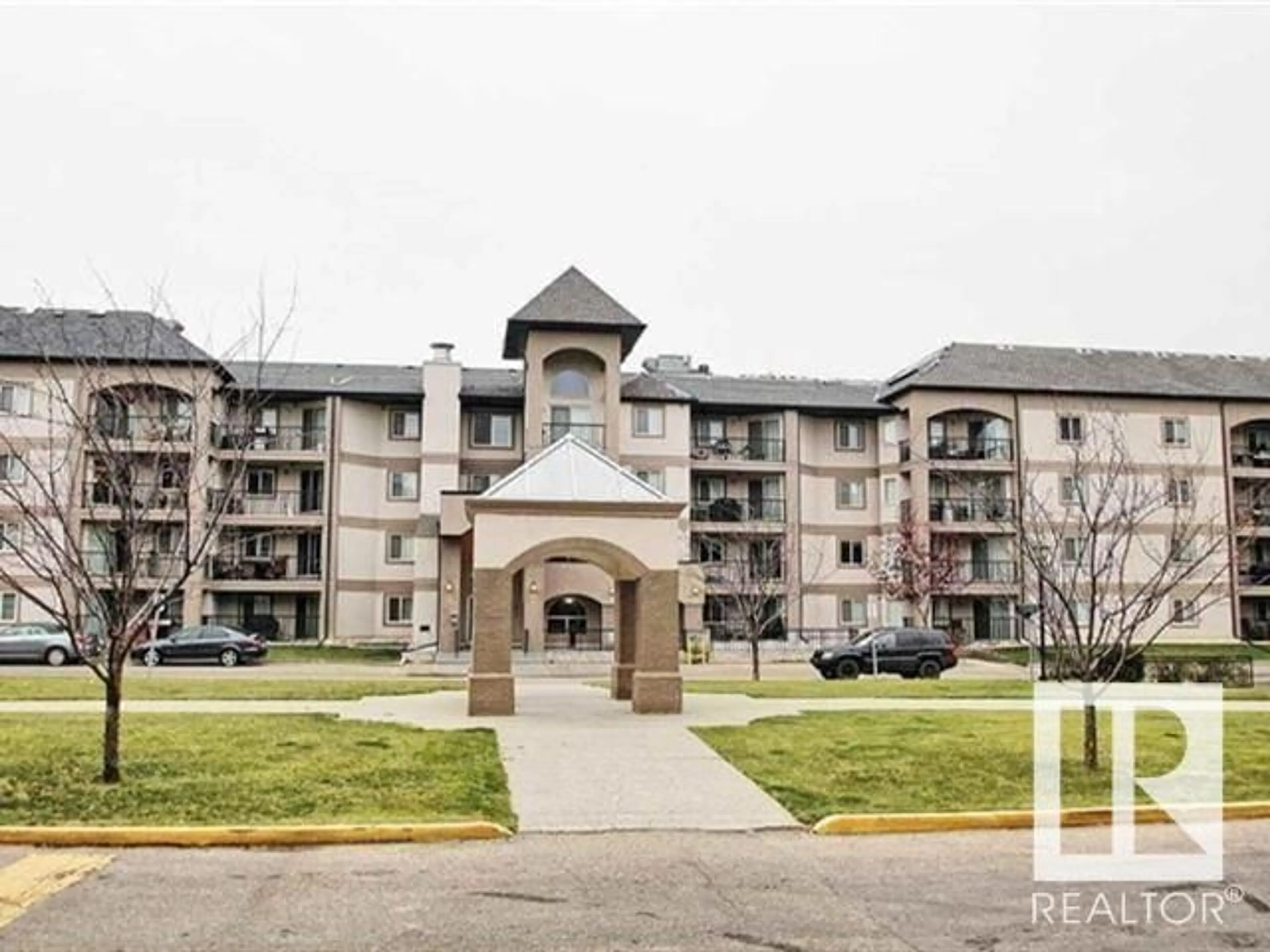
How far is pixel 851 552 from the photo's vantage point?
50.9 m

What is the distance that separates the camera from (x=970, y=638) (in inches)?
1884

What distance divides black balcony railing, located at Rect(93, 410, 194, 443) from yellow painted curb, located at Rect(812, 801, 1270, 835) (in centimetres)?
914

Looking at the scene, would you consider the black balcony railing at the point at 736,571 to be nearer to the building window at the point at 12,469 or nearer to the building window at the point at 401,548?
the building window at the point at 401,548

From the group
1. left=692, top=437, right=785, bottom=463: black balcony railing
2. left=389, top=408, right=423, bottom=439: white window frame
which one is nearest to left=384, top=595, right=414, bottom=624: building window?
left=389, top=408, right=423, bottom=439: white window frame

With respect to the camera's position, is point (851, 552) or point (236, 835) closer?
point (236, 835)

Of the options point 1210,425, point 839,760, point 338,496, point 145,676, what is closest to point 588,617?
point 338,496

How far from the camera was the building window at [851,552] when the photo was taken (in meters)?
50.7

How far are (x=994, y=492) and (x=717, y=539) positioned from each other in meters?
11.9

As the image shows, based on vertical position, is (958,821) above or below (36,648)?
below

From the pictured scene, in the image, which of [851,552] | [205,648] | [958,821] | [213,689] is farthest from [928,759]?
[851,552]

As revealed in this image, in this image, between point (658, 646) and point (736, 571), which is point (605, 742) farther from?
point (736, 571)

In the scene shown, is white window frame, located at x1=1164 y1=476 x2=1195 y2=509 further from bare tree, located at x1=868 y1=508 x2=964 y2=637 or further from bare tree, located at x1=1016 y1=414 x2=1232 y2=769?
bare tree, located at x1=868 y1=508 x2=964 y2=637

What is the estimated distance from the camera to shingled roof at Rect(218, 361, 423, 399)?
47.2 meters

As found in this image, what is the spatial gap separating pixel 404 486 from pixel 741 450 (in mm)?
14817
